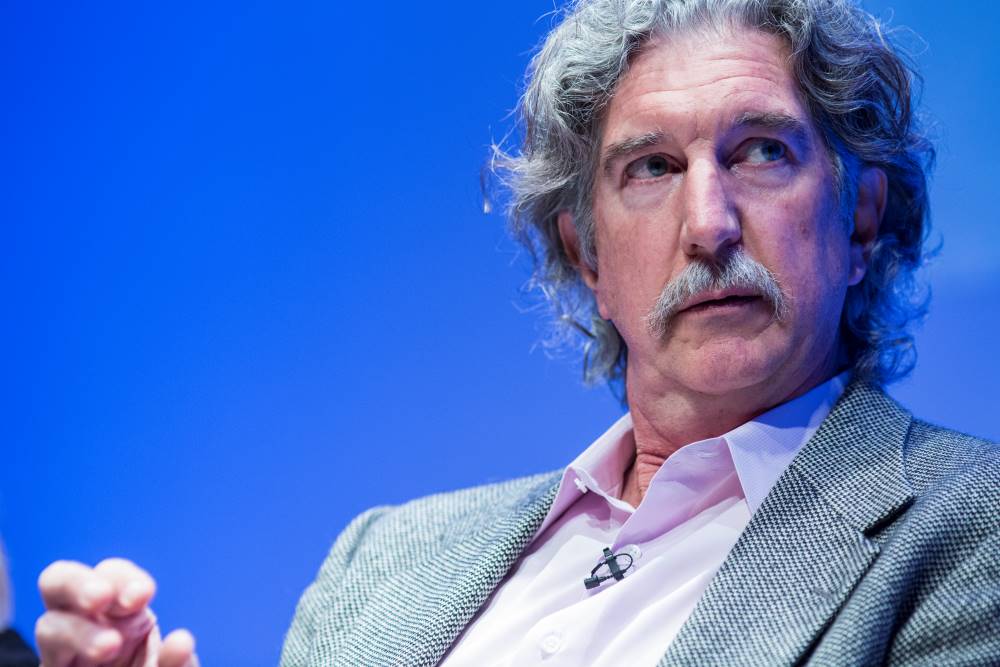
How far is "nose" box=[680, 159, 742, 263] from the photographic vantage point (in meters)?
1.59

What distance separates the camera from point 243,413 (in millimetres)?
2463

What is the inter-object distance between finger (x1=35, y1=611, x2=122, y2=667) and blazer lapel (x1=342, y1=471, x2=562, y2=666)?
583 millimetres

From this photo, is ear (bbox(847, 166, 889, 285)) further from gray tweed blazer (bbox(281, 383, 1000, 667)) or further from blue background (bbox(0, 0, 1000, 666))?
blue background (bbox(0, 0, 1000, 666))

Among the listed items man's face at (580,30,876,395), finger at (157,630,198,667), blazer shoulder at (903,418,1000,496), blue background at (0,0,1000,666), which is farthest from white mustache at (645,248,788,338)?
finger at (157,630,198,667)

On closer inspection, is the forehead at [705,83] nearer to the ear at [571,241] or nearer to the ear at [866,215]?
the ear at [866,215]

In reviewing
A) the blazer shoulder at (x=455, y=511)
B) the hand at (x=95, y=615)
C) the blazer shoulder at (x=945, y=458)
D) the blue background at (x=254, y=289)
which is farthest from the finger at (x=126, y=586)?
the blue background at (x=254, y=289)

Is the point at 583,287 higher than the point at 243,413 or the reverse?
higher

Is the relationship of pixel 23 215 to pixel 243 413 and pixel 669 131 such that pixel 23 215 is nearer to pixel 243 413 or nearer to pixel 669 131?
pixel 243 413

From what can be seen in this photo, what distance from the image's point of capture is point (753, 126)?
1.67m

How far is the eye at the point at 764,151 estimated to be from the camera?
169 cm

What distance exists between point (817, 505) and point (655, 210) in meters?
0.54

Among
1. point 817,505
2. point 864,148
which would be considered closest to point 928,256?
point 864,148

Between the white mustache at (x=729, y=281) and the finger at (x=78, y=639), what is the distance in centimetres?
92

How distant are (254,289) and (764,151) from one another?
1.27 meters
